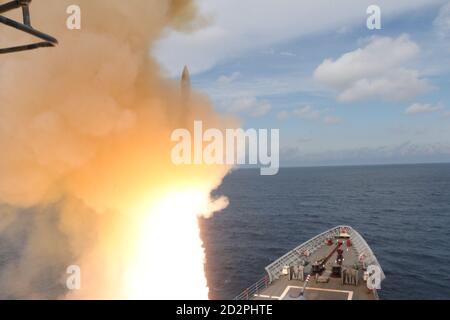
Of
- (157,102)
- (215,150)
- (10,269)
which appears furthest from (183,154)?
(10,269)

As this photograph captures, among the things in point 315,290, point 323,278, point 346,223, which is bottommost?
point 346,223

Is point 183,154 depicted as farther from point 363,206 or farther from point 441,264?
point 363,206

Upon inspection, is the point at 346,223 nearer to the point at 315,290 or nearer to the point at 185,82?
the point at 315,290

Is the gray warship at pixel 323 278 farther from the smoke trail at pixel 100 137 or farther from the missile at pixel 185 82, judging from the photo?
the missile at pixel 185 82

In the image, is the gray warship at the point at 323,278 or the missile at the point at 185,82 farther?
the gray warship at the point at 323,278

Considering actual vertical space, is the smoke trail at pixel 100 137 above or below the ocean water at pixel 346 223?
above

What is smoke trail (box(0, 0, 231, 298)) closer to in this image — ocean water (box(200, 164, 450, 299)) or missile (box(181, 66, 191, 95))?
missile (box(181, 66, 191, 95))

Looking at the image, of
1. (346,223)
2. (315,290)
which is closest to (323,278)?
(315,290)

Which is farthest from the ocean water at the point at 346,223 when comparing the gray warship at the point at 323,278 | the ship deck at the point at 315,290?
the ship deck at the point at 315,290
